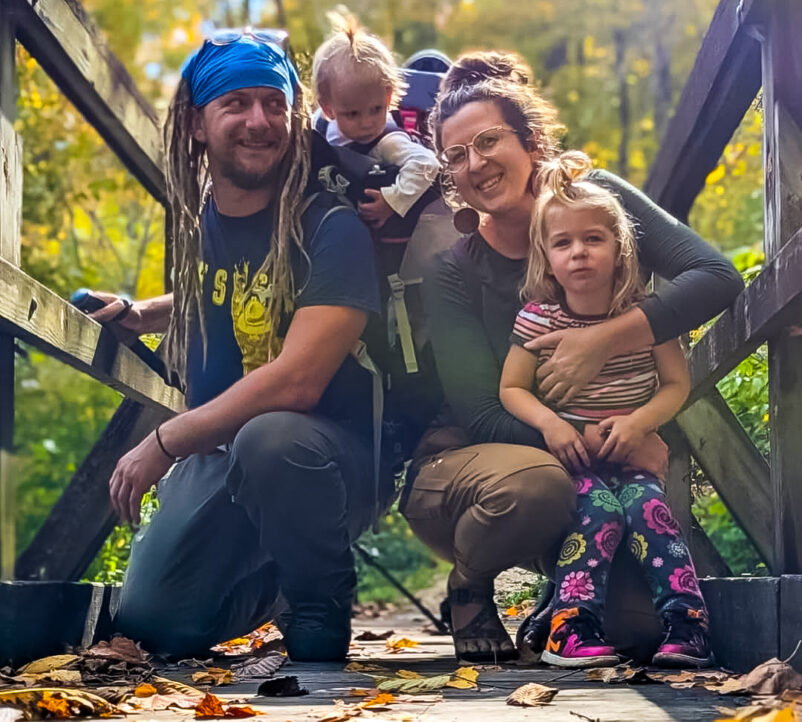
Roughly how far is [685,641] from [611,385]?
61cm

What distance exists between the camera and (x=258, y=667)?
111 inches

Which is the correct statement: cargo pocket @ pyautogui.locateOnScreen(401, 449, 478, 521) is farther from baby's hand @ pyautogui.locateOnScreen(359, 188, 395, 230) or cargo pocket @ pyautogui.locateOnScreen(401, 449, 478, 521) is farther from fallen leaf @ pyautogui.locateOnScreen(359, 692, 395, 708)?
fallen leaf @ pyautogui.locateOnScreen(359, 692, 395, 708)

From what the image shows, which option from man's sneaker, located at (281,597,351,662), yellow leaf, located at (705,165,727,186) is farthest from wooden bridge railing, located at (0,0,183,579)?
yellow leaf, located at (705,165,727,186)

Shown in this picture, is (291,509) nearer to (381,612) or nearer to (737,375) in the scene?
(737,375)

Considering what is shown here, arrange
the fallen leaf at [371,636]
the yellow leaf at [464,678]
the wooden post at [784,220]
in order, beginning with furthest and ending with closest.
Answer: the fallen leaf at [371,636]
the wooden post at [784,220]
the yellow leaf at [464,678]

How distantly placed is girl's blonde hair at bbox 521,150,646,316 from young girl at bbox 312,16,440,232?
0.50 meters

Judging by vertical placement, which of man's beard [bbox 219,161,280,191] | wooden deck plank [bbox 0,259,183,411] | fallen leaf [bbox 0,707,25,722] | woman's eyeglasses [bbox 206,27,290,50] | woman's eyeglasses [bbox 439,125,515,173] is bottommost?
fallen leaf [bbox 0,707,25,722]

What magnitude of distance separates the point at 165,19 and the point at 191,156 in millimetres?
9471

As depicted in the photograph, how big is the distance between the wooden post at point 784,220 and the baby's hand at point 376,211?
0.97 meters

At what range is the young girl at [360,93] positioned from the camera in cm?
349

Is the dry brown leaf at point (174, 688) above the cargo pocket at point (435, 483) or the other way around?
the other way around

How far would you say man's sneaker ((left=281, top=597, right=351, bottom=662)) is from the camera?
9.96 ft

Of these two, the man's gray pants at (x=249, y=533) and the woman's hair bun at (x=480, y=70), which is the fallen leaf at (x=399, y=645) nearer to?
the man's gray pants at (x=249, y=533)

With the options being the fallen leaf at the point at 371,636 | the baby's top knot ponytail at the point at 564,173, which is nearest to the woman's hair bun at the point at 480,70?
the baby's top knot ponytail at the point at 564,173
